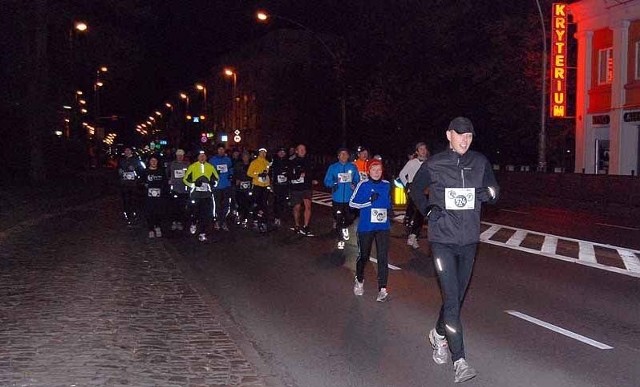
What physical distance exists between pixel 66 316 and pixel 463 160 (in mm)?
4557

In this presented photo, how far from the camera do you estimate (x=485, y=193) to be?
6254mm

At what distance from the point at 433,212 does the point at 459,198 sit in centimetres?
23

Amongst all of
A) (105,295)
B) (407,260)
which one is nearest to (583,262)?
(407,260)

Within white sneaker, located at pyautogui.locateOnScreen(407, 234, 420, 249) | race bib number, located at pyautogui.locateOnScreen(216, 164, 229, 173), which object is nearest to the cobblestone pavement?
race bib number, located at pyautogui.locateOnScreen(216, 164, 229, 173)

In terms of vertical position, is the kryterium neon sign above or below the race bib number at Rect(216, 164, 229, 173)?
above

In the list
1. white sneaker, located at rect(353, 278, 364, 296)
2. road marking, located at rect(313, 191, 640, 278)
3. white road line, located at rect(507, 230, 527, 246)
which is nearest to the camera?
white sneaker, located at rect(353, 278, 364, 296)

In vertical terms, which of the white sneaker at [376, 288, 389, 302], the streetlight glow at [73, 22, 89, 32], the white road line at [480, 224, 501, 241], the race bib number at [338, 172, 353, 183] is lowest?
the white road line at [480, 224, 501, 241]

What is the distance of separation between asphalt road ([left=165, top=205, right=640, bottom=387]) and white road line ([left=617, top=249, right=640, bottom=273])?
688mm

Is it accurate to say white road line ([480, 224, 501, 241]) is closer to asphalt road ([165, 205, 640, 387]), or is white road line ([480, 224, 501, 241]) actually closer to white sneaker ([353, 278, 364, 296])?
asphalt road ([165, 205, 640, 387])

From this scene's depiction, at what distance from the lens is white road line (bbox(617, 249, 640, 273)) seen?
12375 millimetres

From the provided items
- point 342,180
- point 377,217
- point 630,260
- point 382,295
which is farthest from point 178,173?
point 630,260

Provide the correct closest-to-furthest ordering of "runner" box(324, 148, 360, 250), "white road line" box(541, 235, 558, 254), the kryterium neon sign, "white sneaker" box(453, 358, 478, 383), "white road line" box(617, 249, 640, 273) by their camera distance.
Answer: "white sneaker" box(453, 358, 478, 383) < "white road line" box(617, 249, 640, 273) < "runner" box(324, 148, 360, 250) < "white road line" box(541, 235, 558, 254) < the kryterium neon sign

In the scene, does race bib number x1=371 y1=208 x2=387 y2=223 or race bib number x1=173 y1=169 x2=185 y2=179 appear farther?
race bib number x1=173 y1=169 x2=185 y2=179

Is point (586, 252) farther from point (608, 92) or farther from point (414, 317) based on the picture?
point (608, 92)
